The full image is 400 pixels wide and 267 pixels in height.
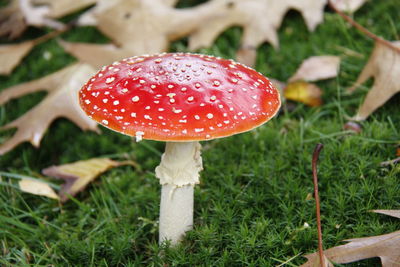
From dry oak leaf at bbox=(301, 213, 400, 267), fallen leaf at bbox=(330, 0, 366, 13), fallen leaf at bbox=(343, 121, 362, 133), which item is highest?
fallen leaf at bbox=(330, 0, 366, 13)

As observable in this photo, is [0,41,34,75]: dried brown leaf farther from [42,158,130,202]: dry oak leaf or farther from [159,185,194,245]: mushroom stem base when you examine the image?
[159,185,194,245]: mushroom stem base

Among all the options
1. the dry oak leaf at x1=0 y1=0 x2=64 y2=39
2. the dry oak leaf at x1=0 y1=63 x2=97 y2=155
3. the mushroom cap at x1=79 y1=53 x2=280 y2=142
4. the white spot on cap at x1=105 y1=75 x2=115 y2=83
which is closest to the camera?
the mushroom cap at x1=79 y1=53 x2=280 y2=142

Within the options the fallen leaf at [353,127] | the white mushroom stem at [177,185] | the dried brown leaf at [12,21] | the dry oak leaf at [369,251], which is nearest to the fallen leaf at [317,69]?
the fallen leaf at [353,127]

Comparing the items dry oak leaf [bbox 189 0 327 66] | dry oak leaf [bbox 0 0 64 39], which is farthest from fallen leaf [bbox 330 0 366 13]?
dry oak leaf [bbox 0 0 64 39]

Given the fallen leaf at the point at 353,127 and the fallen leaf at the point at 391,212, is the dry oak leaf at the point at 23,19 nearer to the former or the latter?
the fallen leaf at the point at 353,127

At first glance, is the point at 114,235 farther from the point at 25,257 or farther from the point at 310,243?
the point at 310,243

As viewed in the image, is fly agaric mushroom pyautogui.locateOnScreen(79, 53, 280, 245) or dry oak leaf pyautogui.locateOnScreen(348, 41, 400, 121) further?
dry oak leaf pyautogui.locateOnScreen(348, 41, 400, 121)

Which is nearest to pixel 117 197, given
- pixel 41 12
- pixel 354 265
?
pixel 354 265
